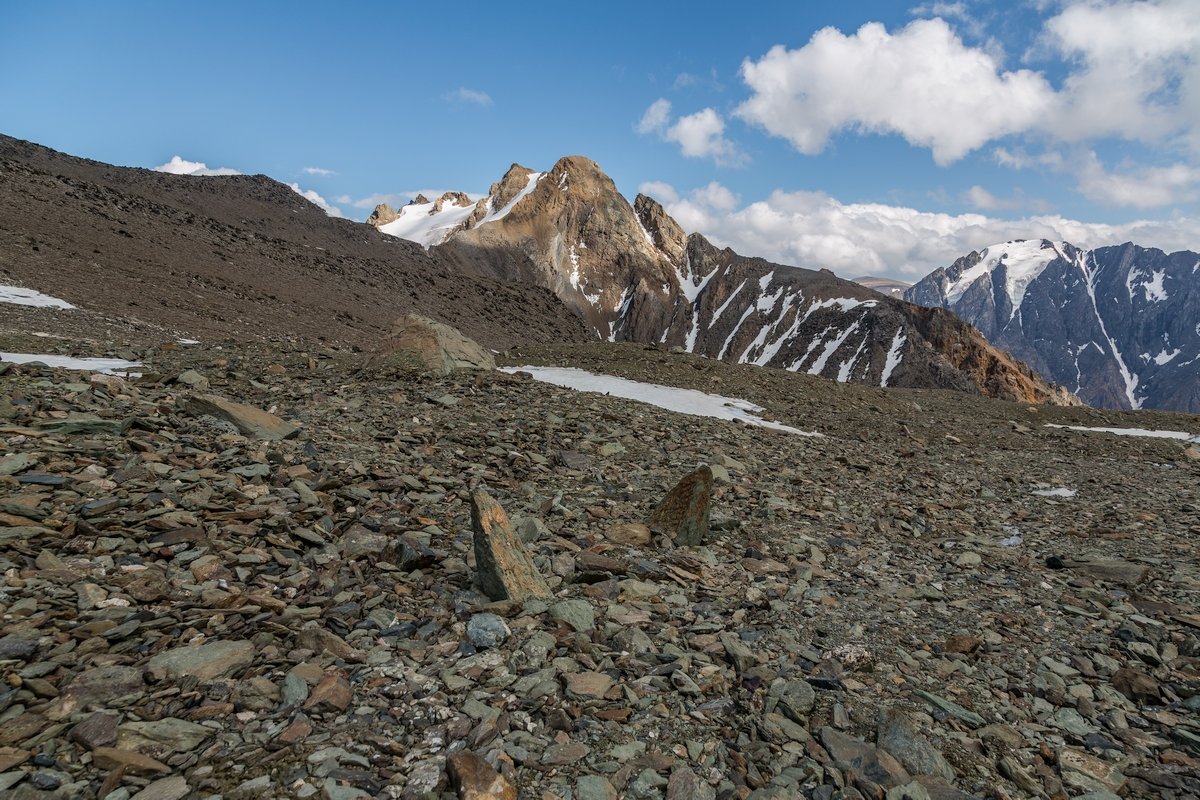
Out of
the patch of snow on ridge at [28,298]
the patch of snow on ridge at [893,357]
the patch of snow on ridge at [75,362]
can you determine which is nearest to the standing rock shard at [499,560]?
the patch of snow on ridge at [75,362]

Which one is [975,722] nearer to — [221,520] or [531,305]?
[221,520]

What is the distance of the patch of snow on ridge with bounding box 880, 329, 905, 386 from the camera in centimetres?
17362

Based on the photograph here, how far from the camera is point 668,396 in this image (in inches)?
856

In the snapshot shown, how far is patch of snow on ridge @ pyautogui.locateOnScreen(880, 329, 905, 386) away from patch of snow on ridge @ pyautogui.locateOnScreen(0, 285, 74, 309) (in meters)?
180

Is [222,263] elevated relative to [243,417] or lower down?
elevated

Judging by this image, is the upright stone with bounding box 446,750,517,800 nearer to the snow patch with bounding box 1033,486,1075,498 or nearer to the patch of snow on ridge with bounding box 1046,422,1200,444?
the snow patch with bounding box 1033,486,1075,498

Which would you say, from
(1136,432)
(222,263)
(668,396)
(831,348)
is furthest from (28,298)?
(831,348)

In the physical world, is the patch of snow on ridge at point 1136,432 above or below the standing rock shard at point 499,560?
above

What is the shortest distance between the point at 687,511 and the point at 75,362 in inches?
682

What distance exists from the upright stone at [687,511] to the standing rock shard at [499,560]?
278 centimetres

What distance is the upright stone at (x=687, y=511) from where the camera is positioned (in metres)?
8.50

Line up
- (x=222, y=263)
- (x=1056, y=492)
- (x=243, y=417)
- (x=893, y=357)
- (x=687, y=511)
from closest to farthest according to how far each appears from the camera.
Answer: (x=687, y=511), (x=243, y=417), (x=1056, y=492), (x=222, y=263), (x=893, y=357)

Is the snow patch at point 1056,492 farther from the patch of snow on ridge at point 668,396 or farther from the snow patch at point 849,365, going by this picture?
the snow patch at point 849,365

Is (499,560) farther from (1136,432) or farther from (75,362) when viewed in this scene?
(1136,432)
